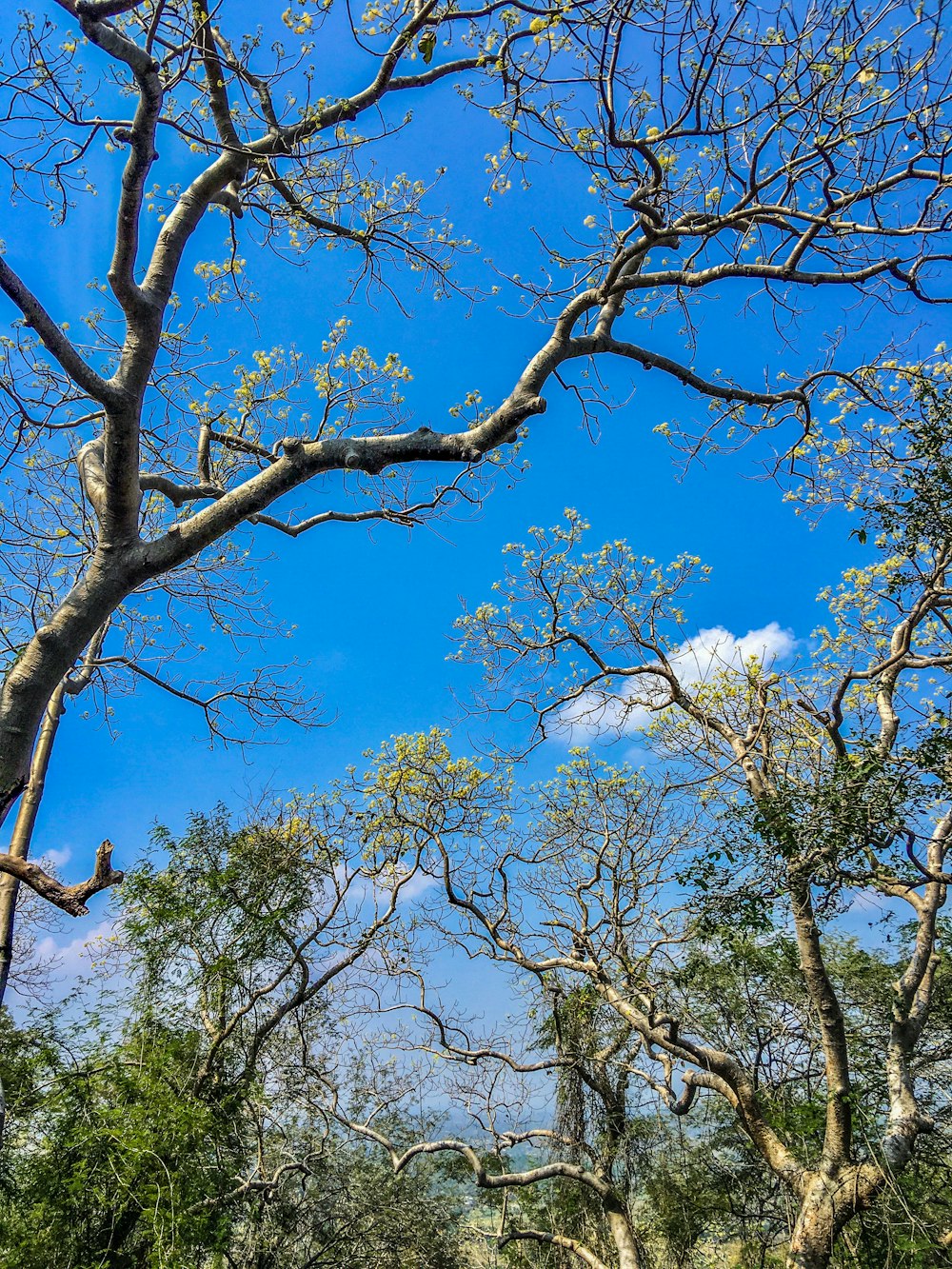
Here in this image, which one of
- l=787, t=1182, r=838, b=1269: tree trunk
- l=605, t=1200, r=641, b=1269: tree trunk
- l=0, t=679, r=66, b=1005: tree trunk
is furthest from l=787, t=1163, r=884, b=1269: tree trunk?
l=0, t=679, r=66, b=1005: tree trunk

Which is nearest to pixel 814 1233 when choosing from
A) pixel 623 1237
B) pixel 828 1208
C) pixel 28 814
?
pixel 828 1208

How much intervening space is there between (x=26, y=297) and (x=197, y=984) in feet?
27.0

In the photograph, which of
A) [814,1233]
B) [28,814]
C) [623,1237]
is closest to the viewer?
[814,1233]

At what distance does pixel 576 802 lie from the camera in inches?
399

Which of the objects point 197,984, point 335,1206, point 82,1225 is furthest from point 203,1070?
point 335,1206

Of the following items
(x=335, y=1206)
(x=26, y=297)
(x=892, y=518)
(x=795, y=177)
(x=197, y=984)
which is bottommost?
(x=335, y=1206)

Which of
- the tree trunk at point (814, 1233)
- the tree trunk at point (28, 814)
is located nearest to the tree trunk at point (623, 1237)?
the tree trunk at point (814, 1233)

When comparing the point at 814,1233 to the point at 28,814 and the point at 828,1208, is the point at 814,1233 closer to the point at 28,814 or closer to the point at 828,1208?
the point at 828,1208

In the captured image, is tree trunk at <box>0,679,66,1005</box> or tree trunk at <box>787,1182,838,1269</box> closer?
tree trunk at <box>787,1182,838,1269</box>

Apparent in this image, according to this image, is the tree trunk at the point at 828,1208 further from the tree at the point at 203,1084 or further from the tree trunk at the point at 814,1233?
the tree at the point at 203,1084

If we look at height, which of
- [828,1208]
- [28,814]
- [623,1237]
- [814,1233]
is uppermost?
[28,814]

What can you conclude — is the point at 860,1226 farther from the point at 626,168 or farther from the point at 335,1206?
the point at 626,168

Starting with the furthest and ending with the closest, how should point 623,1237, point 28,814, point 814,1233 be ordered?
point 623,1237
point 28,814
point 814,1233

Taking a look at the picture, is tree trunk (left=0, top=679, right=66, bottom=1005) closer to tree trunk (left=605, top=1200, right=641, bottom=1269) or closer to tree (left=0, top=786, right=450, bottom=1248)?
tree (left=0, top=786, right=450, bottom=1248)
